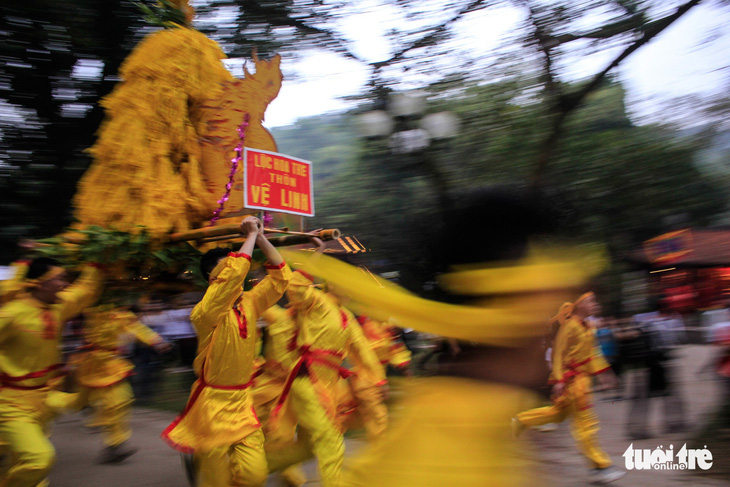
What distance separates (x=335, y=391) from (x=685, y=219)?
3.31 metres

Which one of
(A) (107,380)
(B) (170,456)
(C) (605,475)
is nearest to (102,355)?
(A) (107,380)

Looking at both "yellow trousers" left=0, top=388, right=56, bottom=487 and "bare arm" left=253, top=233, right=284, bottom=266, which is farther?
"yellow trousers" left=0, top=388, right=56, bottom=487

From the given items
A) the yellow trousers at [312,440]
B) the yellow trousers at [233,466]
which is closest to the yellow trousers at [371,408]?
the yellow trousers at [312,440]

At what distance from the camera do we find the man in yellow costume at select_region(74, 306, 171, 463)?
216 inches

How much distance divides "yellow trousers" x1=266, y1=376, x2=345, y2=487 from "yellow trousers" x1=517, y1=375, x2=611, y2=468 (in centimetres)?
182

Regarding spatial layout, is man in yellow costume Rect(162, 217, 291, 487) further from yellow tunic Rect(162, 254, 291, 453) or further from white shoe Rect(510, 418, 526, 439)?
white shoe Rect(510, 418, 526, 439)

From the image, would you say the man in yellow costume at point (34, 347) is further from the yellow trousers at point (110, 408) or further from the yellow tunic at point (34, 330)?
the yellow trousers at point (110, 408)

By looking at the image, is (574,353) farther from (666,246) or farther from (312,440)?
(312,440)

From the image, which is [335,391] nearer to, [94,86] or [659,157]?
[659,157]

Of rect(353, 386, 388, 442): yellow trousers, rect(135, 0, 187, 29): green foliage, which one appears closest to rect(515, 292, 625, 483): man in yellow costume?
rect(353, 386, 388, 442): yellow trousers

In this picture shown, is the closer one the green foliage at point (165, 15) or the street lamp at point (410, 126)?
the green foliage at point (165, 15)

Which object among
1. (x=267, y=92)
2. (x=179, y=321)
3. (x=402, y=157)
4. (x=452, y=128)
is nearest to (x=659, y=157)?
(x=452, y=128)

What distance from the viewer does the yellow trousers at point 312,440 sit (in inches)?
155

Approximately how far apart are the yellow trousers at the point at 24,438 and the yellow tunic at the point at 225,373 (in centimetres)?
85
